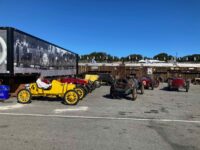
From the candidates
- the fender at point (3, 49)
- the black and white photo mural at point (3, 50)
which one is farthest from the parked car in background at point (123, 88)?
the fender at point (3, 49)

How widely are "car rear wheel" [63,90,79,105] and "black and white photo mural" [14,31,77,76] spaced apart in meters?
3.62

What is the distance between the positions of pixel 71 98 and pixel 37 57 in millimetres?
6972

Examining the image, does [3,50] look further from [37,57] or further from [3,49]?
[37,57]

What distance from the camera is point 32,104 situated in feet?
48.7

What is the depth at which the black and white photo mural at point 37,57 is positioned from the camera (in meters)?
17.5

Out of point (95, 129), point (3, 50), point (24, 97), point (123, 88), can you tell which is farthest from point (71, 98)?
point (95, 129)

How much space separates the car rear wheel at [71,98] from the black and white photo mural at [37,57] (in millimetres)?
3620

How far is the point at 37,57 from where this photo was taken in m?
21.2

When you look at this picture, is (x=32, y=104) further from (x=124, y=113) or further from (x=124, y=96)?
(x=124, y=96)

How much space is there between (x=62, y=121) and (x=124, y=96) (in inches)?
397

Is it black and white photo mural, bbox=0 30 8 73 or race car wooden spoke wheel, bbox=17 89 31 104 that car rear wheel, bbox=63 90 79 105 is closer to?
race car wooden spoke wheel, bbox=17 89 31 104

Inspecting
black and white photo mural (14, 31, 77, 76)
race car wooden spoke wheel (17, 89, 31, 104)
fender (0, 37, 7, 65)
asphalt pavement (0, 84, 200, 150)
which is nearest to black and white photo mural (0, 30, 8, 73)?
fender (0, 37, 7, 65)

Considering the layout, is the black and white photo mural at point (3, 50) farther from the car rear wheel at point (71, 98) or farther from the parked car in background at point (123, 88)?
the parked car in background at point (123, 88)

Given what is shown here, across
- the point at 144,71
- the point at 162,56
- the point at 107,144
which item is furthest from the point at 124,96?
the point at 162,56
